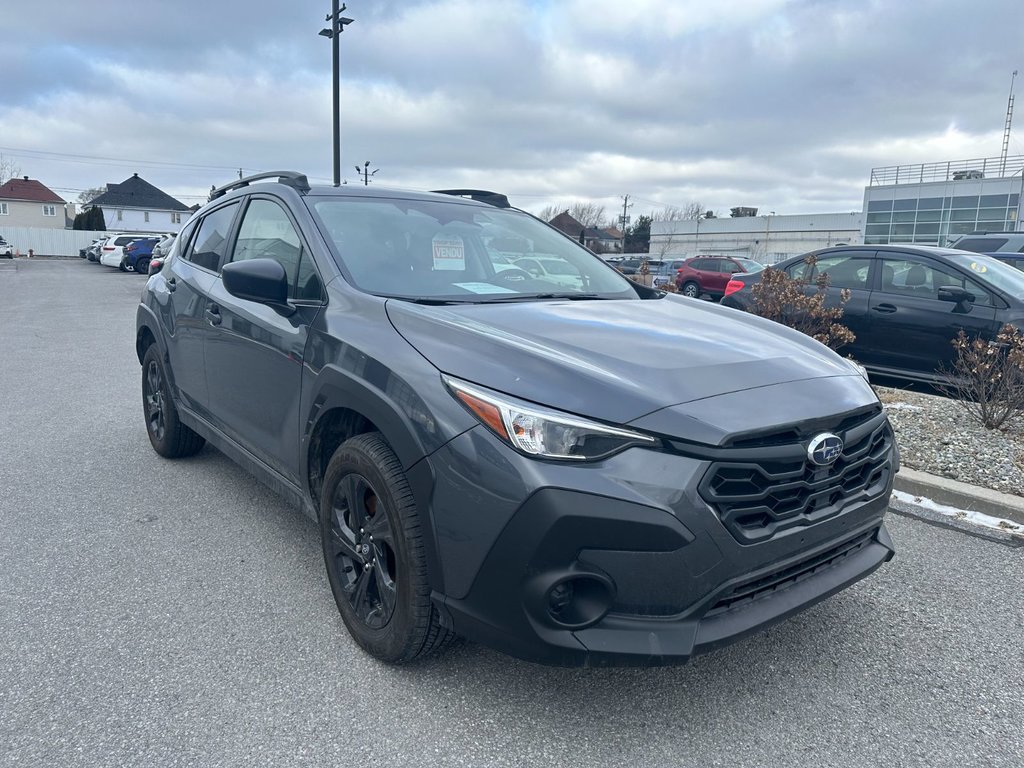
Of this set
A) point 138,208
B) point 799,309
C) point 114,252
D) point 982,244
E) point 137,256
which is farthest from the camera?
point 138,208

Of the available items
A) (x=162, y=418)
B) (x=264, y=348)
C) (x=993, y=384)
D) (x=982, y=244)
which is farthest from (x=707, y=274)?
(x=264, y=348)

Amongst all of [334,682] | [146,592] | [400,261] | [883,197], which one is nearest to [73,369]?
[146,592]

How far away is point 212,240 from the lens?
454cm

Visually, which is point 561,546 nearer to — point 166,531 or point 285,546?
point 285,546

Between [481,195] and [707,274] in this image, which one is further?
[707,274]

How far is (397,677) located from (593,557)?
1.01 m

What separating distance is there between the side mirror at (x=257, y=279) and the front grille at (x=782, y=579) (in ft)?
6.80

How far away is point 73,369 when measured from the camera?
856 cm

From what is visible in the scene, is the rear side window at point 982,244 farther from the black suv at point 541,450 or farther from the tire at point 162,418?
the tire at point 162,418

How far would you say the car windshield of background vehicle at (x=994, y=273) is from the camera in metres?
7.25

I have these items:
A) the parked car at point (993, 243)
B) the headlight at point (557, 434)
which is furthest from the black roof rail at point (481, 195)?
the parked car at point (993, 243)

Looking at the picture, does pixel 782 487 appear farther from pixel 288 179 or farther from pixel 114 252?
pixel 114 252

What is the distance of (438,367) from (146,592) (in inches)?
72.8

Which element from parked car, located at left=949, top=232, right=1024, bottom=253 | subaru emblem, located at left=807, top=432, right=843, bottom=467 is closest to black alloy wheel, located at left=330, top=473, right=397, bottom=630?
subaru emblem, located at left=807, top=432, right=843, bottom=467
